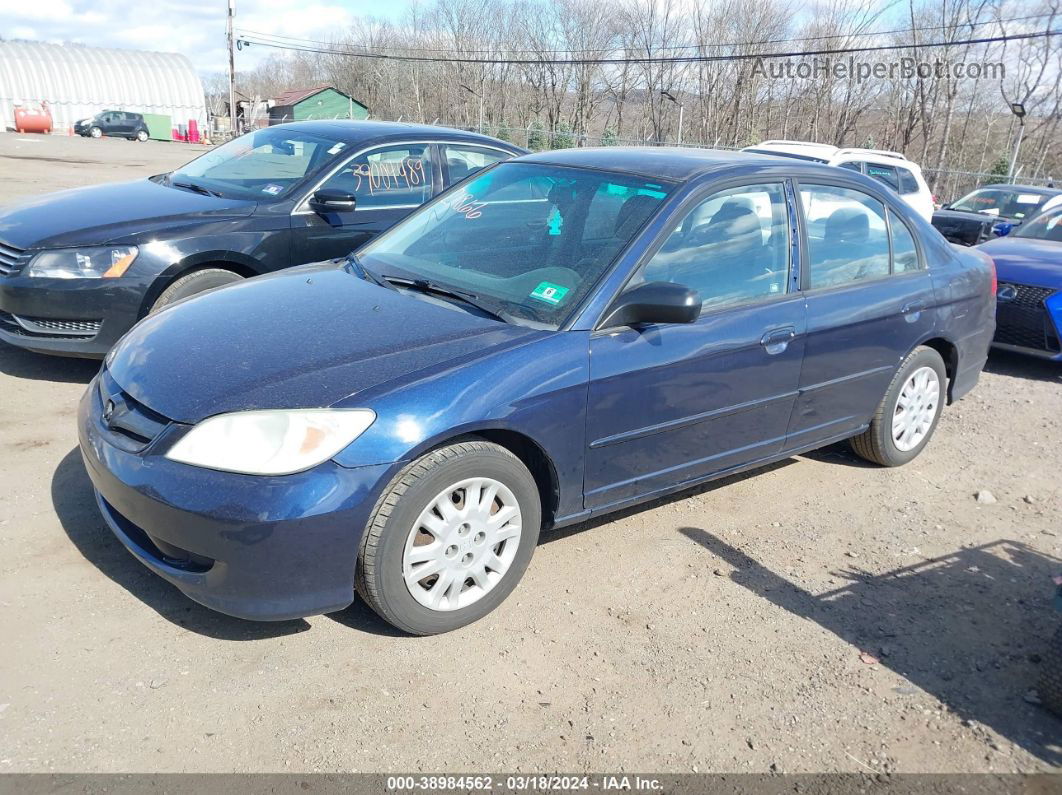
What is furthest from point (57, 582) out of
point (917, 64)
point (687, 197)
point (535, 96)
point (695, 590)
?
point (535, 96)

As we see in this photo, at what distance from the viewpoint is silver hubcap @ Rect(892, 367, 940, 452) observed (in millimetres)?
4910

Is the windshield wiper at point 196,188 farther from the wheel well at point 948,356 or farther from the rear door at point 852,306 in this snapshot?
the wheel well at point 948,356

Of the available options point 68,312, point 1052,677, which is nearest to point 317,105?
point 68,312

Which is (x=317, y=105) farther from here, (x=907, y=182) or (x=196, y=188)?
(x=196, y=188)

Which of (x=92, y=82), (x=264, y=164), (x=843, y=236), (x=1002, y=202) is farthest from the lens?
(x=92, y=82)

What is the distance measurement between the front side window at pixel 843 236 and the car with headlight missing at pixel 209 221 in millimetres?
2351

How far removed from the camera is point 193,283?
5332mm

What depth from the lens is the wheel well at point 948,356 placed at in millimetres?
5054

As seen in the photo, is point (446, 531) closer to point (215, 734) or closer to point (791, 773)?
point (215, 734)

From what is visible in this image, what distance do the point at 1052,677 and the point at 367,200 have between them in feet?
16.1

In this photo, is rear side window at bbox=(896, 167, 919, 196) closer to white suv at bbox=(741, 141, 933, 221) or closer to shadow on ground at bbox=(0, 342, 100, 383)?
white suv at bbox=(741, 141, 933, 221)

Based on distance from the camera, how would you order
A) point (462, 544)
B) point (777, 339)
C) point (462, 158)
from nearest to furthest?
1. point (462, 544)
2. point (777, 339)
3. point (462, 158)

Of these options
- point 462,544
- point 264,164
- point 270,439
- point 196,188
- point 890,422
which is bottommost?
point 890,422

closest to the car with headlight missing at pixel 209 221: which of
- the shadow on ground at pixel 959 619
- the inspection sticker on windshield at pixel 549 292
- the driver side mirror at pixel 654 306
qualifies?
the inspection sticker on windshield at pixel 549 292
